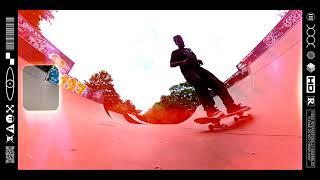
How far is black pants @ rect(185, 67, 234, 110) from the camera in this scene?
16.8ft

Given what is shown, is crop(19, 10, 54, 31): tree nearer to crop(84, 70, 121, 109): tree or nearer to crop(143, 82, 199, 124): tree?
crop(84, 70, 121, 109): tree

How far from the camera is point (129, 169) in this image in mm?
4988

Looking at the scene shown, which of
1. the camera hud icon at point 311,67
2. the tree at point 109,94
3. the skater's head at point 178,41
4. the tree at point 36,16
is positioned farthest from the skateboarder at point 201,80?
the tree at point 36,16

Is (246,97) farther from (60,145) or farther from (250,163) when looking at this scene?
(60,145)

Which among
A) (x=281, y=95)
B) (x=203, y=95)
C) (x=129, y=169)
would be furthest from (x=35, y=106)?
(x=281, y=95)

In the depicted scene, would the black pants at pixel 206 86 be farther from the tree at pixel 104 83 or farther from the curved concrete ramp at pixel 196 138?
the tree at pixel 104 83

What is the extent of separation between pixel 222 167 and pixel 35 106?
2198 millimetres

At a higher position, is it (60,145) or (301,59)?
(301,59)

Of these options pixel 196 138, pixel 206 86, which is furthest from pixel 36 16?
pixel 196 138

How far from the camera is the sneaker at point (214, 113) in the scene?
16.9 ft
